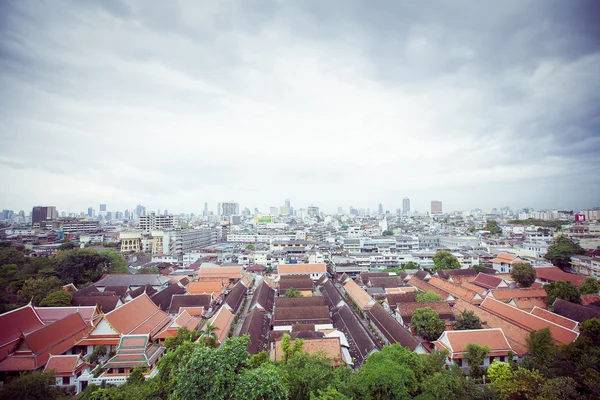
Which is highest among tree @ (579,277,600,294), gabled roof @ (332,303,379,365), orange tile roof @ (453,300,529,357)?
tree @ (579,277,600,294)

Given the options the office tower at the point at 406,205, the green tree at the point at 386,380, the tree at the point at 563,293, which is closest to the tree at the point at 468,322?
the green tree at the point at 386,380

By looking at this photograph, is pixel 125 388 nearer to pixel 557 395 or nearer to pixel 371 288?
pixel 557 395

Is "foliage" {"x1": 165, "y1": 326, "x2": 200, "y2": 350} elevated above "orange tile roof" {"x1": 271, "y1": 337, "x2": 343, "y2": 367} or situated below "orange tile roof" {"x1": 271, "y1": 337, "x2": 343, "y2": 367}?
above

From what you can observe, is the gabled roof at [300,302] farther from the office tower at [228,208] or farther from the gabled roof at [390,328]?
the office tower at [228,208]

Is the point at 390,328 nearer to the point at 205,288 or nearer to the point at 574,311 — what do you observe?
the point at 574,311

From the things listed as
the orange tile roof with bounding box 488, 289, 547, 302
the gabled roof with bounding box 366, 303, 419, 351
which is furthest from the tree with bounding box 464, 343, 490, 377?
the orange tile roof with bounding box 488, 289, 547, 302

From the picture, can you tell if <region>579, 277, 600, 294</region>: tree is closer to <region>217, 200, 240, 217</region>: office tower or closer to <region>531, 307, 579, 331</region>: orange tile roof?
<region>531, 307, 579, 331</region>: orange tile roof

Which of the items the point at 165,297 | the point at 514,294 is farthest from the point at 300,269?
the point at 514,294
